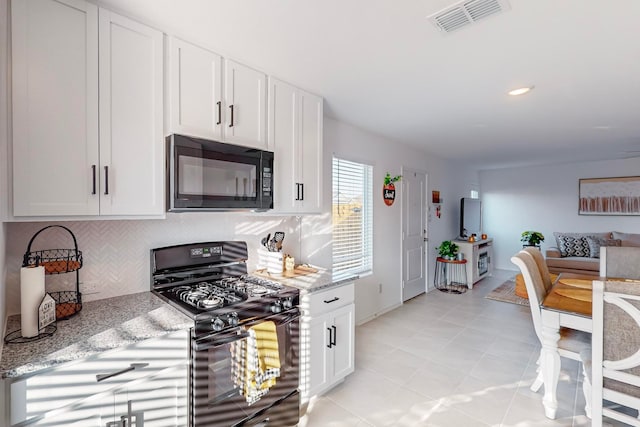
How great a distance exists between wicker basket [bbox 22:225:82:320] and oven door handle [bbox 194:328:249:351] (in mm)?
671

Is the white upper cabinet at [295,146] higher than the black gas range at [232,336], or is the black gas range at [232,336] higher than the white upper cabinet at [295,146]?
the white upper cabinet at [295,146]

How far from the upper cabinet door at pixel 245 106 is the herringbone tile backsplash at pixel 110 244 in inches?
25.5

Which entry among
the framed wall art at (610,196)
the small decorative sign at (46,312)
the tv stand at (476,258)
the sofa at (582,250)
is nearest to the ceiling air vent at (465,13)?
the small decorative sign at (46,312)

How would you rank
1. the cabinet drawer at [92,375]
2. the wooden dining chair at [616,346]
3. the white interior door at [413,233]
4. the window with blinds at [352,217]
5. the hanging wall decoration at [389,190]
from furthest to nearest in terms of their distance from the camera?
the white interior door at [413,233]
the hanging wall decoration at [389,190]
the window with blinds at [352,217]
the wooden dining chair at [616,346]
the cabinet drawer at [92,375]

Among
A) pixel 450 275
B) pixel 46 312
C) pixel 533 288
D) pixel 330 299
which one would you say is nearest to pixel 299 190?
pixel 330 299

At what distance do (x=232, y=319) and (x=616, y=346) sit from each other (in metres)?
2.07

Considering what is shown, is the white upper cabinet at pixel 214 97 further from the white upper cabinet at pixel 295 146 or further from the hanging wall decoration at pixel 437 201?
the hanging wall decoration at pixel 437 201

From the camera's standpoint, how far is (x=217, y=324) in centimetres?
148

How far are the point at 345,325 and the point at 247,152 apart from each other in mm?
1530

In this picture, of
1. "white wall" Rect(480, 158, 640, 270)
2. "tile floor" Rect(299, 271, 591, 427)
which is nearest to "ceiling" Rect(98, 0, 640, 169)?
"tile floor" Rect(299, 271, 591, 427)

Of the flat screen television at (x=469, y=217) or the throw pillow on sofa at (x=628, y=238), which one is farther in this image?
the flat screen television at (x=469, y=217)

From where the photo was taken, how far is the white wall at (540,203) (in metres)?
5.70

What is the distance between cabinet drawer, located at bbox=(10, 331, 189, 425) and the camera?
3.33 ft

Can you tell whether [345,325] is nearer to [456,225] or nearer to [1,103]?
[1,103]
